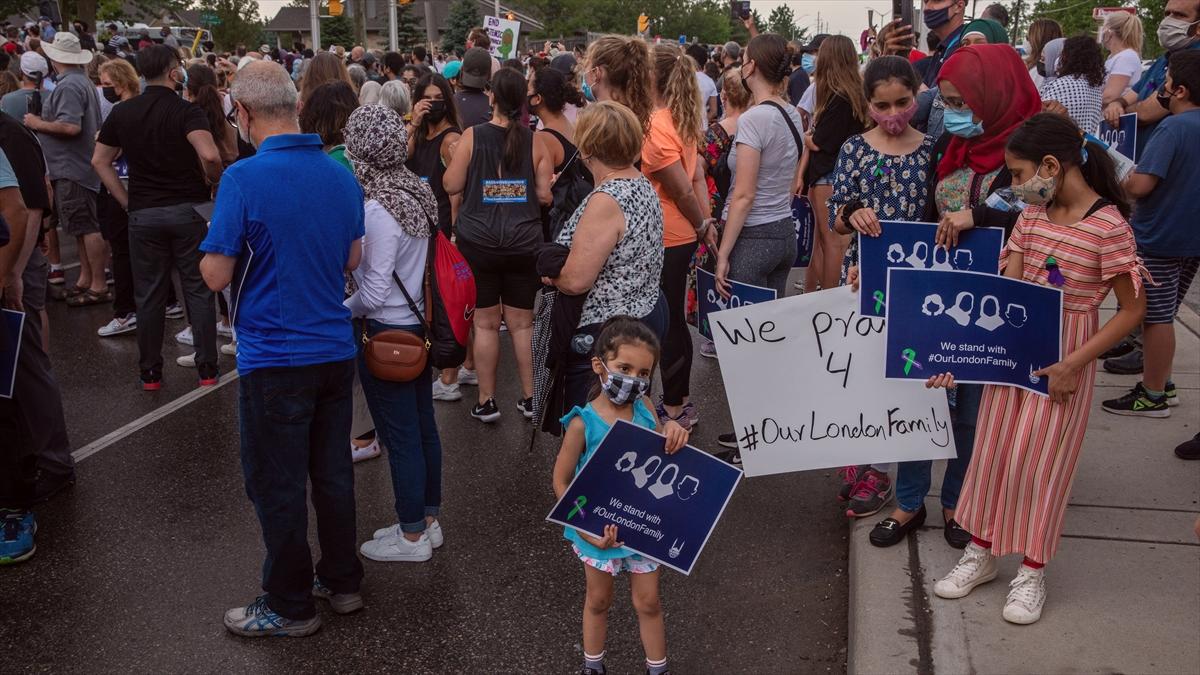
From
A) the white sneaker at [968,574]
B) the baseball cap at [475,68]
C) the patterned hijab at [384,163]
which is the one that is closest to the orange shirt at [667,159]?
the patterned hijab at [384,163]

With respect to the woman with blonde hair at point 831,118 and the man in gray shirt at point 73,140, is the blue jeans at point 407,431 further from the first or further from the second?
the man in gray shirt at point 73,140

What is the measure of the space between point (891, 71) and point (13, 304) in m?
4.05

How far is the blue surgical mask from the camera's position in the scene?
3.91 meters

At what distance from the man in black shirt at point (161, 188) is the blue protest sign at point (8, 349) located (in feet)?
6.93

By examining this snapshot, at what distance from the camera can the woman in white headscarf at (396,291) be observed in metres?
4.09

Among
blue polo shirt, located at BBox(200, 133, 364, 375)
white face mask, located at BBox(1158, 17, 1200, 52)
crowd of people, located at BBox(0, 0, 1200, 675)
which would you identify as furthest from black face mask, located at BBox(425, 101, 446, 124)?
white face mask, located at BBox(1158, 17, 1200, 52)

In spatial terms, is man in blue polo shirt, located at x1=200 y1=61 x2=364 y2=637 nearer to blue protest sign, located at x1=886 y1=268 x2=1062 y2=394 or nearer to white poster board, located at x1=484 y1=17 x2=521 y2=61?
blue protest sign, located at x1=886 y1=268 x2=1062 y2=394

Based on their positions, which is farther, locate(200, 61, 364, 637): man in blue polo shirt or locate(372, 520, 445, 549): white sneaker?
locate(372, 520, 445, 549): white sneaker

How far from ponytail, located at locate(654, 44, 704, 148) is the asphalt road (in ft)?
6.12

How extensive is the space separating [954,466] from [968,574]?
603 millimetres

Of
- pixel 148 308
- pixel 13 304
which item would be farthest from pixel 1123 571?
pixel 148 308

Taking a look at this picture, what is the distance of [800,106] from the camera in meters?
9.05

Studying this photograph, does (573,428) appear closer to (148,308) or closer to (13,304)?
(13,304)

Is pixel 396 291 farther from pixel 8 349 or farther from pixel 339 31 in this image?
pixel 339 31
